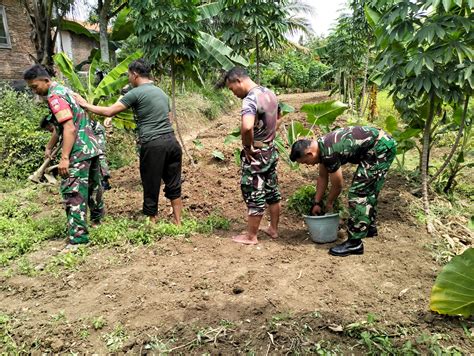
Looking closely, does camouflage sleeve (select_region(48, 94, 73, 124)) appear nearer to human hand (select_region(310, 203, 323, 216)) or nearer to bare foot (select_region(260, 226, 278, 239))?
bare foot (select_region(260, 226, 278, 239))

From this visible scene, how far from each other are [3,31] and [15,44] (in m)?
0.53

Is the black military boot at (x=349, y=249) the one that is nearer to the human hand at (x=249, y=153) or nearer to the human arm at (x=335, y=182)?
the human arm at (x=335, y=182)

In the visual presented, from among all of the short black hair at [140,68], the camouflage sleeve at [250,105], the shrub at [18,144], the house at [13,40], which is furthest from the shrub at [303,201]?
the house at [13,40]

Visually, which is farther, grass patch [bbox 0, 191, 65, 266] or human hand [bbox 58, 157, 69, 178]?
grass patch [bbox 0, 191, 65, 266]

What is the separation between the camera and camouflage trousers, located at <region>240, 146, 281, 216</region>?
3932 mm

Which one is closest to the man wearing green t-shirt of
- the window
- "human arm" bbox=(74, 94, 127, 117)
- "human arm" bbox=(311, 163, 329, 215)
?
"human arm" bbox=(74, 94, 127, 117)

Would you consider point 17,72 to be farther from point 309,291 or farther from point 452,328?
point 452,328

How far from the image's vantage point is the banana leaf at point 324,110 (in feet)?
16.3

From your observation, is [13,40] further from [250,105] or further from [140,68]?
[250,105]

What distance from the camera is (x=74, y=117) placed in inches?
157

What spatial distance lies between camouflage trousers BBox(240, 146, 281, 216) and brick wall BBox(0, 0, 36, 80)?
42.0 ft

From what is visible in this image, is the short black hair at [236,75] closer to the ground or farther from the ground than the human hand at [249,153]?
farther from the ground

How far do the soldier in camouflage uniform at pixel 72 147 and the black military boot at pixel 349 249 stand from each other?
260cm

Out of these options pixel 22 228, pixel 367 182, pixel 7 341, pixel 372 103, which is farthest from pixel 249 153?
pixel 372 103
